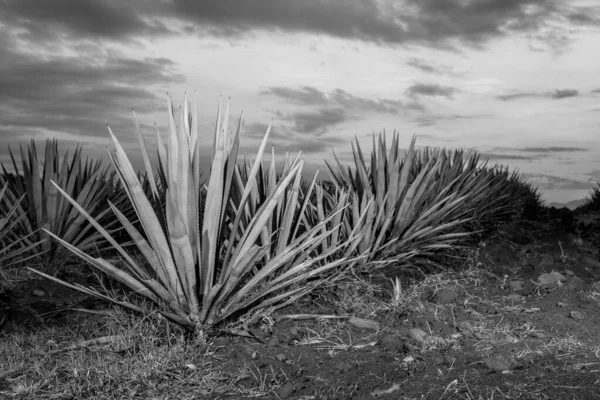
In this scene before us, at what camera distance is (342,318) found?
453 cm

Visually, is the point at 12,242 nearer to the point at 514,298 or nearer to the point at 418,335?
the point at 418,335

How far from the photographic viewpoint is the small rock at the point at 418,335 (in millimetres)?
4023

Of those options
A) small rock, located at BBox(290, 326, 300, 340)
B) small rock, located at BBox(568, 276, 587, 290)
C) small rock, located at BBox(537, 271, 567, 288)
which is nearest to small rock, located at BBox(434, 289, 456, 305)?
small rock, located at BBox(537, 271, 567, 288)

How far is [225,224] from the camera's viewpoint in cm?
464

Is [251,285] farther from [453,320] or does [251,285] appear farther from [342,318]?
[453,320]

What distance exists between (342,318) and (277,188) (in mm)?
1052

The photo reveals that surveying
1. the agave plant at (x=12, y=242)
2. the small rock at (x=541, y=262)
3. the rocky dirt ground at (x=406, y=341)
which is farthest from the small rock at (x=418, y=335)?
the agave plant at (x=12, y=242)

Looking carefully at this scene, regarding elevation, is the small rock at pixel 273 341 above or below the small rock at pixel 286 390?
below

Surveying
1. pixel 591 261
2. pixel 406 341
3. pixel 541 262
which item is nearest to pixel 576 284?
pixel 541 262

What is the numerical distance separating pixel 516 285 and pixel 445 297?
0.96 m

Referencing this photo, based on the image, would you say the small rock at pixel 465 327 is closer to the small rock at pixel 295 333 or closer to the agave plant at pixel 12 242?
the small rock at pixel 295 333

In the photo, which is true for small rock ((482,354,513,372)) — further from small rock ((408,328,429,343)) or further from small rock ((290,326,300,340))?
small rock ((290,326,300,340))

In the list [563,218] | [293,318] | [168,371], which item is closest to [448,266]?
[293,318]

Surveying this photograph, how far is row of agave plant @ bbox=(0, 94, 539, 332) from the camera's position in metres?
3.92
